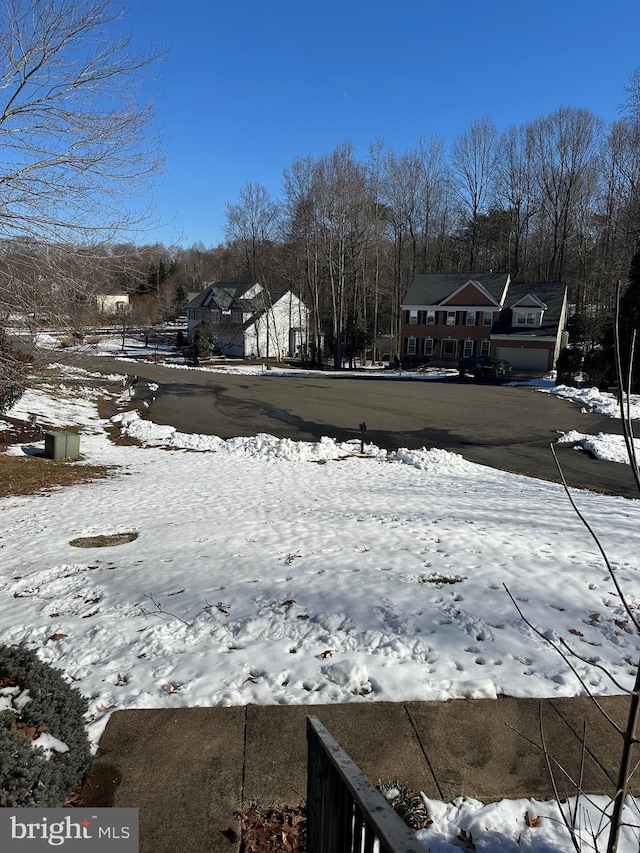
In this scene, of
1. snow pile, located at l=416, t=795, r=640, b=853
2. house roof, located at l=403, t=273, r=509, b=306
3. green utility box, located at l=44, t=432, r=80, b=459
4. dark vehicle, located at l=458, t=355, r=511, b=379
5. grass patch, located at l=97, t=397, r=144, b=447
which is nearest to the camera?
snow pile, located at l=416, t=795, r=640, b=853

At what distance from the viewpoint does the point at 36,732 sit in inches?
141

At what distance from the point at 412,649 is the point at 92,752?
109 inches

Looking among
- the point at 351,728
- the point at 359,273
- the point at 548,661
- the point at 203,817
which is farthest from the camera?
the point at 359,273

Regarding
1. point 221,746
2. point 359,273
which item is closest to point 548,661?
point 221,746

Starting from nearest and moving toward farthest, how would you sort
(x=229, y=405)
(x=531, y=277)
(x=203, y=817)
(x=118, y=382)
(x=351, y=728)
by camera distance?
(x=203, y=817), (x=351, y=728), (x=229, y=405), (x=118, y=382), (x=531, y=277)

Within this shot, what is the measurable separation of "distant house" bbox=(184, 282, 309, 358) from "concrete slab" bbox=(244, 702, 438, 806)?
53584mm

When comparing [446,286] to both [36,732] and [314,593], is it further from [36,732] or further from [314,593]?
[36,732]

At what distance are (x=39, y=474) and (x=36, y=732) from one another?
1109 cm

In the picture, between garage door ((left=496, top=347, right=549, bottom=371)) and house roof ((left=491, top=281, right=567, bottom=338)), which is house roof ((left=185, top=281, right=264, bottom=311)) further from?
garage door ((left=496, top=347, right=549, bottom=371))

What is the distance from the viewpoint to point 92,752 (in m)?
3.78

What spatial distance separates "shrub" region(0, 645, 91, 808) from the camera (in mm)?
2932

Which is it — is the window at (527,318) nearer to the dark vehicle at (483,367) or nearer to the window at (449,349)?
the dark vehicle at (483,367)

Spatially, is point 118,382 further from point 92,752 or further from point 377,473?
point 92,752

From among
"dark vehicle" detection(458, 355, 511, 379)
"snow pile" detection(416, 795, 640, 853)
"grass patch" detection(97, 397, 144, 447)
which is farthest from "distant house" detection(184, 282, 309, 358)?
"snow pile" detection(416, 795, 640, 853)
